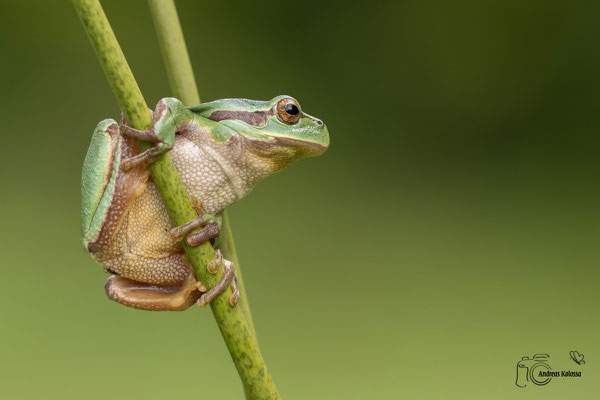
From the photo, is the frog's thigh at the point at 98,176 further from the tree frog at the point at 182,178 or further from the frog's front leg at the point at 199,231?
the frog's front leg at the point at 199,231

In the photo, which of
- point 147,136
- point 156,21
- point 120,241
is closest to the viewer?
point 147,136

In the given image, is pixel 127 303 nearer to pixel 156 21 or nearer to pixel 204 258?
pixel 204 258

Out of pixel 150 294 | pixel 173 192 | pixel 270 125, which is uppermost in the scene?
pixel 270 125

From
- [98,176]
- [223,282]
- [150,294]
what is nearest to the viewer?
[223,282]

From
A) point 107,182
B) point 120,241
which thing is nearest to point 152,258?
point 120,241

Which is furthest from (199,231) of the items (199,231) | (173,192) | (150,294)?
(150,294)

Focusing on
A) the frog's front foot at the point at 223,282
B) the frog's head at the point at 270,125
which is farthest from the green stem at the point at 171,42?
the frog's head at the point at 270,125

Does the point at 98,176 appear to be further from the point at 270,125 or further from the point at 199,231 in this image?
the point at 270,125

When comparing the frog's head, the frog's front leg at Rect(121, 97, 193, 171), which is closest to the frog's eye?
the frog's head
